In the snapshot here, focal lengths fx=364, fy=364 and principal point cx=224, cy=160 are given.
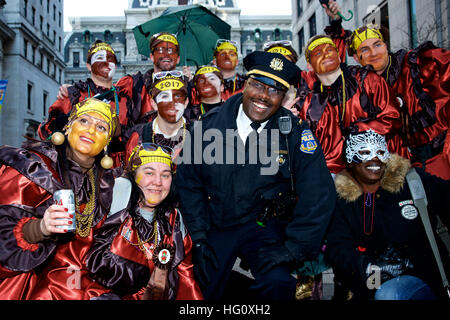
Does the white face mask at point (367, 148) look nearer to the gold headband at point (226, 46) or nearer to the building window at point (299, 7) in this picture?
the gold headband at point (226, 46)

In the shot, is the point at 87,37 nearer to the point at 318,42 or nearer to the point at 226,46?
the point at 226,46

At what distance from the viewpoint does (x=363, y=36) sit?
197 inches

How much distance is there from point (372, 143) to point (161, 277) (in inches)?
89.0

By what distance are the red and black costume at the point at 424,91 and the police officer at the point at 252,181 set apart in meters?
2.28

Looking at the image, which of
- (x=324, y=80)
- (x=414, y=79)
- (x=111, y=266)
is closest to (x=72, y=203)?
(x=111, y=266)

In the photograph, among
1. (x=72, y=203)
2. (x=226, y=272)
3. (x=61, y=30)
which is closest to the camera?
(x=72, y=203)

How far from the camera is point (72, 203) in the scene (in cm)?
243

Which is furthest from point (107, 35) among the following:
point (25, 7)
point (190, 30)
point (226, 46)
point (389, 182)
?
point (389, 182)

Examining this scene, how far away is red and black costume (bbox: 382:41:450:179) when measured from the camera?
15.8 feet

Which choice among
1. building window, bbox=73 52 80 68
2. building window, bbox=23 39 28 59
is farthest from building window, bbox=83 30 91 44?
building window, bbox=23 39 28 59

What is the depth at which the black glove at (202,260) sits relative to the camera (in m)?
3.28

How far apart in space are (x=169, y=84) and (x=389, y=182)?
2.86 m

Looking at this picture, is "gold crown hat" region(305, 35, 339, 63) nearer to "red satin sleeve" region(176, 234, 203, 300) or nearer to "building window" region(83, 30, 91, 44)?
"red satin sleeve" region(176, 234, 203, 300)

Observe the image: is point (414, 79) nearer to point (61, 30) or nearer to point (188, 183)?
point (188, 183)
